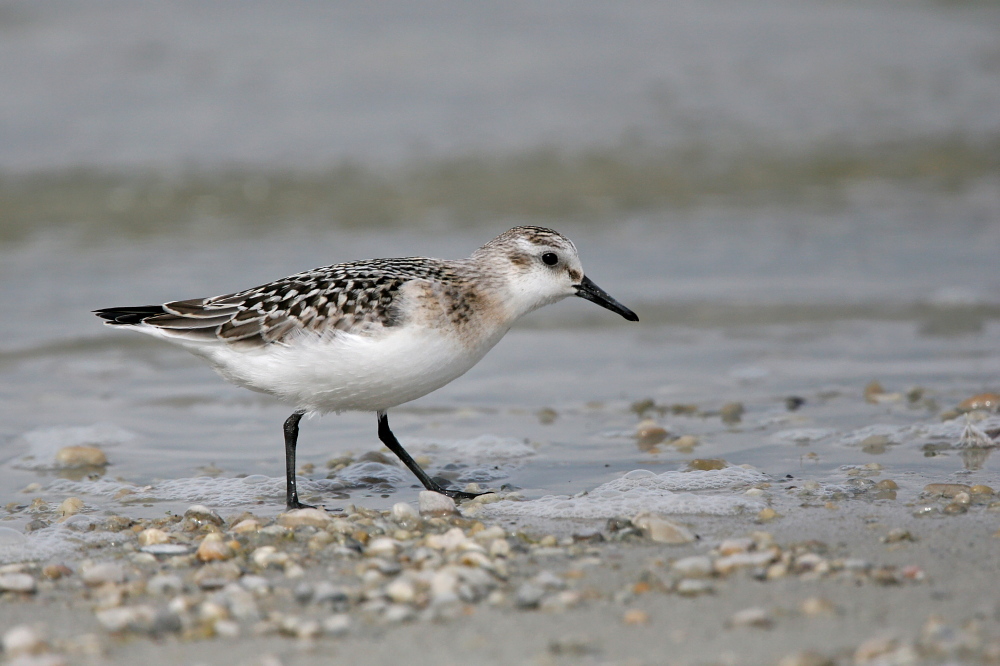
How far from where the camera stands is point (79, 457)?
6461mm

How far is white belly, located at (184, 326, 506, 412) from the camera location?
521 centimetres

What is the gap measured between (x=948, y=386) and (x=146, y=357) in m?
6.10

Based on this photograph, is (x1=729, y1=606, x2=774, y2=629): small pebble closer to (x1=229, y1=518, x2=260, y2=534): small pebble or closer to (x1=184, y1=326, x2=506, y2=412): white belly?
(x1=184, y1=326, x2=506, y2=412): white belly

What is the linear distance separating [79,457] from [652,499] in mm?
3367

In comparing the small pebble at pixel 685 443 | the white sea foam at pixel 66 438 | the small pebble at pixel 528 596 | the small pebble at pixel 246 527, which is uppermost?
the white sea foam at pixel 66 438

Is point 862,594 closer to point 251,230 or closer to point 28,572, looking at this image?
point 28,572

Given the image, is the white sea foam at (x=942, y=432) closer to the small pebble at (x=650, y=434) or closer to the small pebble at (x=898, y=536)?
the small pebble at (x=650, y=434)

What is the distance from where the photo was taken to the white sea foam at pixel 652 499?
5.20 m

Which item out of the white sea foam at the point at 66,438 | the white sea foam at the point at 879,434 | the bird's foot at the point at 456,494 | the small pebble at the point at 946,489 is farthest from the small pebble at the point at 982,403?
the white sea foam at the point at 66,438

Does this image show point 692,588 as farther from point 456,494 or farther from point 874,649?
point 456,494

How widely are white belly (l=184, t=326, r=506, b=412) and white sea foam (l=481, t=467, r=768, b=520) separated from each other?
2.39 feet

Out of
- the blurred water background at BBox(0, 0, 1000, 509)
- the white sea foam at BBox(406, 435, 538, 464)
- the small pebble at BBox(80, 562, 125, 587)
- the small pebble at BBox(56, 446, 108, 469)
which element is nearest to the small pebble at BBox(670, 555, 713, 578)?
the blurred water background at BBox(0, 0, 1000, 509)

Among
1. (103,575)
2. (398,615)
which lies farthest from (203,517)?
(398,615)

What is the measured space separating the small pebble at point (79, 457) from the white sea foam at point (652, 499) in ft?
8.19
